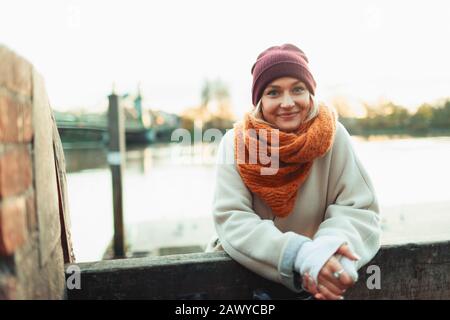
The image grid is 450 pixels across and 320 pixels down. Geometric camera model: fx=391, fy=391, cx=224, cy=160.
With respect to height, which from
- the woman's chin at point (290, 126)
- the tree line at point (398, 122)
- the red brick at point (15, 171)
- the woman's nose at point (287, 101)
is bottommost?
the red brick at point (15, 171)

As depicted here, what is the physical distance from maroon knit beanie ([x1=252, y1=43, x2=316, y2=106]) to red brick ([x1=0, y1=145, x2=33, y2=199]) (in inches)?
44.1

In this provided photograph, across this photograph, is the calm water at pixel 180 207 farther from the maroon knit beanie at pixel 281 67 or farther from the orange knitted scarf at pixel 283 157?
the maroon knit beanie at pixel 281 67

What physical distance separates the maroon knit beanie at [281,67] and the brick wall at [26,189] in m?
0.96

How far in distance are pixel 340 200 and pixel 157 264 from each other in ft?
2.80

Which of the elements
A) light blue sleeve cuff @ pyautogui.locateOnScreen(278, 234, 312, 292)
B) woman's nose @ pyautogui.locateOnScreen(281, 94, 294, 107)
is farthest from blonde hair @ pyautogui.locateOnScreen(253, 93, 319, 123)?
light blue sleeve cuff @ pyautogui.locateOnScreen(278, 234, 312, 292)

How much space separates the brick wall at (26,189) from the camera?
36.4 inches

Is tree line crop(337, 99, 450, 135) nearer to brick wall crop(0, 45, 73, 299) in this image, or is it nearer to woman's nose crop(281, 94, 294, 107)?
woman's nose crop(281, 94, 294, 107)

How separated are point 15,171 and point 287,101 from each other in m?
1.19

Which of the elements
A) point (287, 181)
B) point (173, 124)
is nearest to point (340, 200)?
point (287, 181)

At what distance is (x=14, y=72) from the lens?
1.03 meters

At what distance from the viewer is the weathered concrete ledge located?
64.9 inches

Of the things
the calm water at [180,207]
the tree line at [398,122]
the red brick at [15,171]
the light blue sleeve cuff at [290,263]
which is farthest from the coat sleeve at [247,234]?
the tree line at [398,122]
